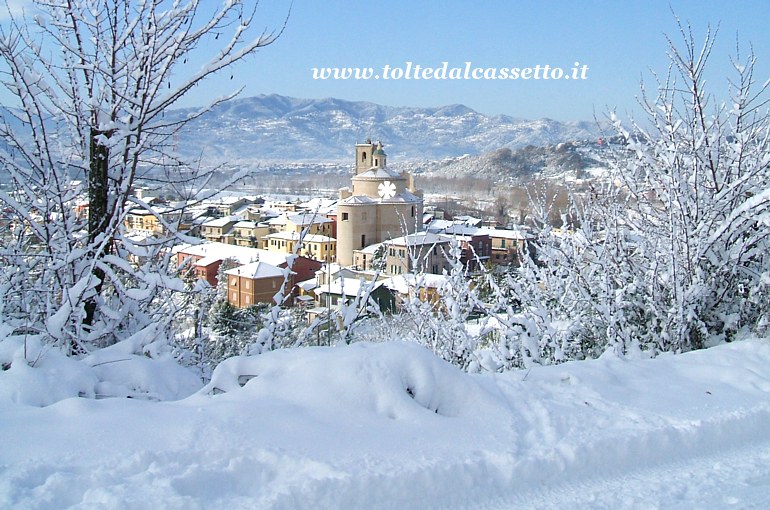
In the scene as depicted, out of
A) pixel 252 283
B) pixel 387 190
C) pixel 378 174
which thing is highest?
pixel 378 174

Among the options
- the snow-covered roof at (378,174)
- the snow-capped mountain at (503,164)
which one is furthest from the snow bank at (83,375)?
the snow-covered roof at (378,174)

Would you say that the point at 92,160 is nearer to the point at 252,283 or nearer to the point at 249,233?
the point at 252,283

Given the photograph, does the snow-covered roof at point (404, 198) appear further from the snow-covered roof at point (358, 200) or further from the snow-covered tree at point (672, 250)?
the snow-covered tree at point (672, 250)

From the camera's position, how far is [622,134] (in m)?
6.12

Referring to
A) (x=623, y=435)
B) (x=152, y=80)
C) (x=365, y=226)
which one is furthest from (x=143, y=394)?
(x=365, y=226)

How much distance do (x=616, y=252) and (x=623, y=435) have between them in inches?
113

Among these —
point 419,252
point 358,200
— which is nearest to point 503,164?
point 358,200

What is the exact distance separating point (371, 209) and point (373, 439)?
3465cm

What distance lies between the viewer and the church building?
36.2 meters

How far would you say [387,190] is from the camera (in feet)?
124

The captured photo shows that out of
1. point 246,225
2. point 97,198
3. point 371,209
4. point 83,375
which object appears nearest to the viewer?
point 83,375

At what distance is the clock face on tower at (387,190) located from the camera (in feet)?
124

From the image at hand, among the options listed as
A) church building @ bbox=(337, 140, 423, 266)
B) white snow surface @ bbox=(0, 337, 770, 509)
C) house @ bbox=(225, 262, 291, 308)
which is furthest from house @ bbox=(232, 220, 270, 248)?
white snow surface @ bbox=(0, 337, 770, 509)

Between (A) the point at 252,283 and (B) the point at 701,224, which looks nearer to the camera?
(B) the point at 701,224
